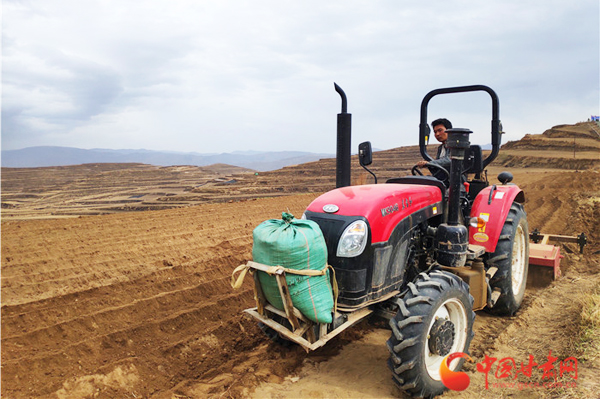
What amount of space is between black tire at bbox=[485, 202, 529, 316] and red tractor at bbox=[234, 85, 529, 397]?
225mm

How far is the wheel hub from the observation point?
2857 mm

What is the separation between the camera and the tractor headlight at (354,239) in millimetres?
2791

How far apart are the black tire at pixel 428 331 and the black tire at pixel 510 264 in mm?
1112

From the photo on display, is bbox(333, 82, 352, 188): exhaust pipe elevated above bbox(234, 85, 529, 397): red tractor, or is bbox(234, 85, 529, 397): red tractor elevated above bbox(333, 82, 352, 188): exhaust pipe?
bbox(333, 82, 352, 188): exhaust pipe

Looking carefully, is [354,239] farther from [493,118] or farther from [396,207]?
[493,118]

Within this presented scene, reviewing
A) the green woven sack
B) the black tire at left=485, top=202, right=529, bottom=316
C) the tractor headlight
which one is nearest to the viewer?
the green woven sack

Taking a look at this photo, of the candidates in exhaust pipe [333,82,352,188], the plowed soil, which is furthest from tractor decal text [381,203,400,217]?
the plowed soil

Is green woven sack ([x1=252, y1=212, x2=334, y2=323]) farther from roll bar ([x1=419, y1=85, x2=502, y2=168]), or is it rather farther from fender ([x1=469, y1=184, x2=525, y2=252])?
roll bar ([x1=419, y1=85, x2=502, y2=168])

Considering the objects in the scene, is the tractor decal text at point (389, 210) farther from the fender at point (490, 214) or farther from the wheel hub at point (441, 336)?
the fender at point (490, 214)

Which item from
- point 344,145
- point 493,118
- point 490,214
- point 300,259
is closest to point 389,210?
point 300,259

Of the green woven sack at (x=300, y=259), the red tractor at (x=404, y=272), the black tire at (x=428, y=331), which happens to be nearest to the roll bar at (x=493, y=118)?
the red tractor at (x=404, y=272)

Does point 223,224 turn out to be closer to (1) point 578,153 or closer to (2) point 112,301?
(2) point 112,301

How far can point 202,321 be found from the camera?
14.4 feet

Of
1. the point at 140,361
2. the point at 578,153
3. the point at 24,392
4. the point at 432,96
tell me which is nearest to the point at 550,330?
the point at 432,96
